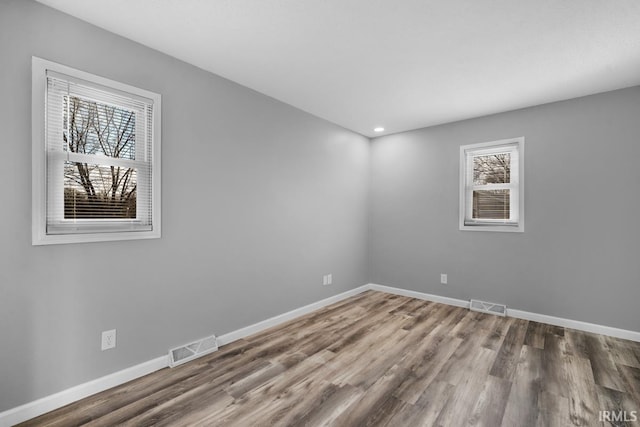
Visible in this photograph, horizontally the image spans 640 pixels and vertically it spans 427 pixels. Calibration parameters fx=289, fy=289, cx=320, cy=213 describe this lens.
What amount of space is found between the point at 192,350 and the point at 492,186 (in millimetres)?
4024

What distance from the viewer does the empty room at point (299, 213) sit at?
6.13ft

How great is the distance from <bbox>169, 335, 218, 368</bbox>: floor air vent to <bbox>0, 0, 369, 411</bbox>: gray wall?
0.21 ft

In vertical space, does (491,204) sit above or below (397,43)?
below

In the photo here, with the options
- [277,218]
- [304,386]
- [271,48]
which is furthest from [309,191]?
[304,386]

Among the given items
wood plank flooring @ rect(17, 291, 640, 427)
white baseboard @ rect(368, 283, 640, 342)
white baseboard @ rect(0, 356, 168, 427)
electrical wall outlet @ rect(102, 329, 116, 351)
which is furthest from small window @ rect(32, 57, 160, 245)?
white baseboard @ rect(368, 283, 640, 342)

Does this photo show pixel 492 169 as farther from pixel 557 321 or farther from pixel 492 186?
pixel 557 321

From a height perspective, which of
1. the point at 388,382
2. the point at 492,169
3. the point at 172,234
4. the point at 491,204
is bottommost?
the point at 388,382

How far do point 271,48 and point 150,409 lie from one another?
9.17ft

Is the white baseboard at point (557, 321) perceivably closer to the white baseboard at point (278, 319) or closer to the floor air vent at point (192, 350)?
the white baseboard at point (278, 319)

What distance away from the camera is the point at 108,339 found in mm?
2137

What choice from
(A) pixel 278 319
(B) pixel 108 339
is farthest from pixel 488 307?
(B) pixel 108 339

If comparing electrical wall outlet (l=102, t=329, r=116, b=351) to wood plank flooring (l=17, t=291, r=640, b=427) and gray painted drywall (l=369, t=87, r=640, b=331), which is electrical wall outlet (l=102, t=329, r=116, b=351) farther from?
gray painted drywall (l=369, t=87, r=640, b=331)

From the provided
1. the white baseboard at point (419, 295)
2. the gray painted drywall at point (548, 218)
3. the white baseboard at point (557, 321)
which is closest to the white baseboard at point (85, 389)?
the white baseboard at point (419, 295)

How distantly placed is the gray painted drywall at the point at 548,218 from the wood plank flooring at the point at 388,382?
511 mm
